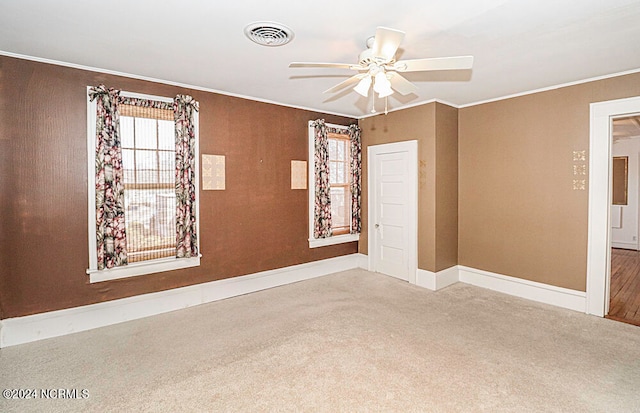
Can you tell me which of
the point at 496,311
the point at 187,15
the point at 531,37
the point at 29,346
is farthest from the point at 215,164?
the point at 496,311

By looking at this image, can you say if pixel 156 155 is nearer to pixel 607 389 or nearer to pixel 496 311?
pixel 496 311

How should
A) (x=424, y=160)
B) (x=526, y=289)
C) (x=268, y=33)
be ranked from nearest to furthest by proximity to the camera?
(x=268, y=33) → (x=526, y=289) → (x=424, y=160)

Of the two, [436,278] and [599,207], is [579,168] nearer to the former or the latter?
[599,207]

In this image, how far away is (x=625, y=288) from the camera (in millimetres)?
4504

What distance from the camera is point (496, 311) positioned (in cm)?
375

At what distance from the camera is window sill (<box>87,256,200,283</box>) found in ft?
11.0

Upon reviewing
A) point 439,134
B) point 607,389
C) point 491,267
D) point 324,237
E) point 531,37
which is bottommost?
point 607,389

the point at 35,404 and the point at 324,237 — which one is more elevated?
the point at 324,237

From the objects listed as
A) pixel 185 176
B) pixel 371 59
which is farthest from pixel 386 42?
pixel 185 176

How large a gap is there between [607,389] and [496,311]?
1427mm

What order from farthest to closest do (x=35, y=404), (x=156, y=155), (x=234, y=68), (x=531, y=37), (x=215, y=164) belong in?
1. (x=215, y=164)
2. (x=156, y=155)
3. (x=234, y=68)
4. (x=531, y=37)
5. (x=35, y=404)

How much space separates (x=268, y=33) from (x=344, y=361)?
2.72 m

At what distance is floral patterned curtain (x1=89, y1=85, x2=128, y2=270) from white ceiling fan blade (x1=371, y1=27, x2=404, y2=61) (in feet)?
9.12

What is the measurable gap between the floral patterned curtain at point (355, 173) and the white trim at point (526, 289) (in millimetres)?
1788
